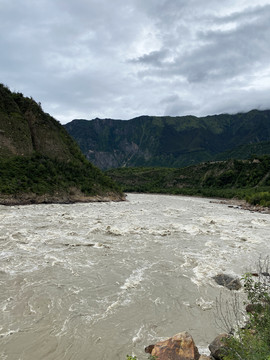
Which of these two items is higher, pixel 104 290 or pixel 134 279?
pixel 104 290

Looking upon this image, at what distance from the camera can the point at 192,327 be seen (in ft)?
27.3

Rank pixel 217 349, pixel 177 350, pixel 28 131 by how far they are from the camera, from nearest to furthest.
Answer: pixel 177 350
pixel 217 349
pixel 28 131

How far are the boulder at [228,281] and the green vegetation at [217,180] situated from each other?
52000 millimetres

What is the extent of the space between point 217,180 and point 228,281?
117m

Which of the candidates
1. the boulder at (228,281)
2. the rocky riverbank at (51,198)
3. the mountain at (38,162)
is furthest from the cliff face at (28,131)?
the boulder at (228,281)

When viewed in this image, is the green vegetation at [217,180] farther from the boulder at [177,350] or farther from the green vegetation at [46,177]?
the boulder at [177,350]

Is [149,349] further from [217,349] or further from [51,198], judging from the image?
[51,198]

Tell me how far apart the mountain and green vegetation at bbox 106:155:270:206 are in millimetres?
44655

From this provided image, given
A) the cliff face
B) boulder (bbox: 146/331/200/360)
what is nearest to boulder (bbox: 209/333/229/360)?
boulder (bbox: 146/331/200/360)

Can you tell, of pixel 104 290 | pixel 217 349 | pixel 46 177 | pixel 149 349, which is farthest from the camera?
pixel 46 177

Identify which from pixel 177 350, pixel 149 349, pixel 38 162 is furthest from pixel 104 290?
pixel 38 162

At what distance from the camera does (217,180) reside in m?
123

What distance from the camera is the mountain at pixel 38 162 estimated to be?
47.6m

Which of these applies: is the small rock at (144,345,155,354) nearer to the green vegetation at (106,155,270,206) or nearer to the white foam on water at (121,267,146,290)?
the white foam on water at (121,267,146,290)
